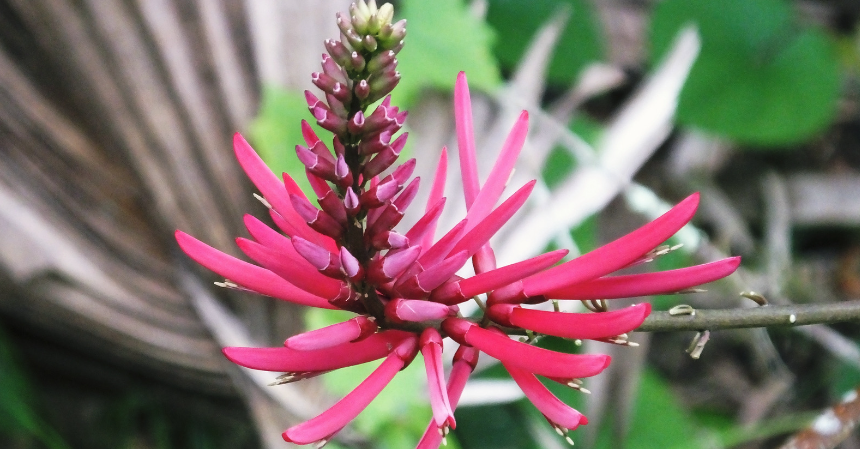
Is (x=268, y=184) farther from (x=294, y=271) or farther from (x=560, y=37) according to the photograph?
(x=560, y=37)

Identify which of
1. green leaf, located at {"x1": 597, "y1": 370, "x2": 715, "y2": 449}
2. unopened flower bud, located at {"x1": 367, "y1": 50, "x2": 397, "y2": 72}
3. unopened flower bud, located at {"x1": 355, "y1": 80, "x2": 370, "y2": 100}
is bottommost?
green leaf, located at {"x1": 597, "y1": 370, "x2": 715, "y2": 449}

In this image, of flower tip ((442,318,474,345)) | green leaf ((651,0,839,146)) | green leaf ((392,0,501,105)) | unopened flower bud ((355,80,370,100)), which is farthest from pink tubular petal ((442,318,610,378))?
green leaf ((651,0,839,146))

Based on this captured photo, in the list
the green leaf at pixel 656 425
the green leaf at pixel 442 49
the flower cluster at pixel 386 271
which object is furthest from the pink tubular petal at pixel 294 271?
the green leaf at pixel 656 425

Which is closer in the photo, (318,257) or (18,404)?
(318,257)

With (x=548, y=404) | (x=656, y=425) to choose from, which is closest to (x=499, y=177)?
(x=548, y=404)

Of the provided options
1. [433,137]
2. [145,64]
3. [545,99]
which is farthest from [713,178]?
[145,64]

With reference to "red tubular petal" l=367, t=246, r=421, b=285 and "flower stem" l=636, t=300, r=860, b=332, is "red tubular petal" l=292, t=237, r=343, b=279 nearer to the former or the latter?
"red tubular petal" l=367, t=246, r=421, b=285

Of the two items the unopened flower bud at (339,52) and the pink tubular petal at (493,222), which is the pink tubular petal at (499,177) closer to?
the pink tubular petal at (493,222)
